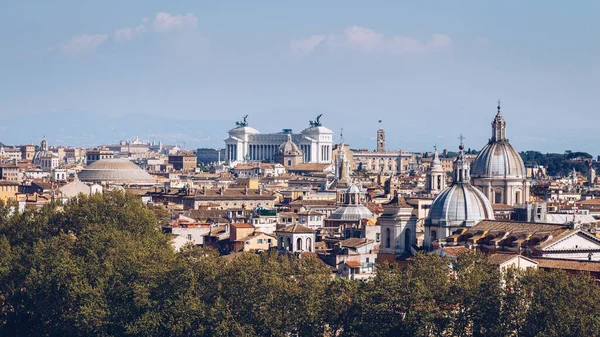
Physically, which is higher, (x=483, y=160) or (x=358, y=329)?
(x=483, y=160)

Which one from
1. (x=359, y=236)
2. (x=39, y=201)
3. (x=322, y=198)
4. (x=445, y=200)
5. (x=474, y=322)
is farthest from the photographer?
(x=322, y=198)

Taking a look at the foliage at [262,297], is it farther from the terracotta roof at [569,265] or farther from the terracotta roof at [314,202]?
the terracotta roof at [314,202]

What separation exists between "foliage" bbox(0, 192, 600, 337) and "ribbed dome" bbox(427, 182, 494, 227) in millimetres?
9177

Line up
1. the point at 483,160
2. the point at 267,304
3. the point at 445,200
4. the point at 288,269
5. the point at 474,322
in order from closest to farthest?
the point at 474,322 → the point at 267,304 → the point at 288,269 → the point at 445,200 → the point at 483,160

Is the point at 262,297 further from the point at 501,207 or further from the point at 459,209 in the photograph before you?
the point at 501,207

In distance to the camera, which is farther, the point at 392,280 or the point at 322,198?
the point at 322,198

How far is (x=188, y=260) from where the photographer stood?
4900 cm

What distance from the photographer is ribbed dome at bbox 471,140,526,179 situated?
80.7m

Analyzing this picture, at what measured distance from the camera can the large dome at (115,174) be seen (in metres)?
132

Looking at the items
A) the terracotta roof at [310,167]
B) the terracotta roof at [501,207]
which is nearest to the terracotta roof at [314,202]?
the terracotta roof at [501,207]

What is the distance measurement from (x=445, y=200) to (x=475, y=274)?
16.6 m

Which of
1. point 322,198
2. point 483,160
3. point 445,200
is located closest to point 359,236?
point 445,200

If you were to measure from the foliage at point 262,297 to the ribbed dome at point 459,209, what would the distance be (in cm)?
918

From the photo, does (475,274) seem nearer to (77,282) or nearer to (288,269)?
(288,269)
